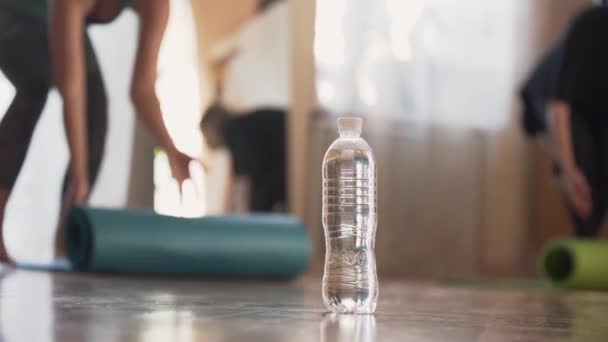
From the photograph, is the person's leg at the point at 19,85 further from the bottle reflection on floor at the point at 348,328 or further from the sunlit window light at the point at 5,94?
the bottle reflection on floor at the point at 348,328

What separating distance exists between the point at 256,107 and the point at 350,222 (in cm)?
261

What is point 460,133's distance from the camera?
5.02 m

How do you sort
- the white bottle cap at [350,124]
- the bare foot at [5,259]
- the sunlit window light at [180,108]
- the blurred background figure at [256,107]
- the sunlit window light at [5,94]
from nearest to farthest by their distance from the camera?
the white bottle cap at [350,124]
the sunlit window light at [5,94]
the bare foot at [5,259]
the sunlit window light at [180,108]
the blurred background figure at [256,107]

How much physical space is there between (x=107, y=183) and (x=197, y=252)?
51 centimetres

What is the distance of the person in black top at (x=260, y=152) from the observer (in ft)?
13.9

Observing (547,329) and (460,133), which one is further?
(460,133)

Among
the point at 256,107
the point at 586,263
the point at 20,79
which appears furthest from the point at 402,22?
the point at 20,79

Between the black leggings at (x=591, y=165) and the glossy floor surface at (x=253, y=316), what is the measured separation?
149 centimetres

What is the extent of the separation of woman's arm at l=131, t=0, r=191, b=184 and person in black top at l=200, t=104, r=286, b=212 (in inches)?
24.2

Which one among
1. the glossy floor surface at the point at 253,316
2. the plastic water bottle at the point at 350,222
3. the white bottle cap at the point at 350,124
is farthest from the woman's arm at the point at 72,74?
the white bottle cap at the point at 350,124

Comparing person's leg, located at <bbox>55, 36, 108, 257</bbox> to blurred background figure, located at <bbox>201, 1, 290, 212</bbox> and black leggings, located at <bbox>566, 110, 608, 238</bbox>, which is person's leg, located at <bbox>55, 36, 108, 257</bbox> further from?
black leggings, located at <bbox>566, 110, 608, 238</bbox>

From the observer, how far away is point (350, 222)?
70.2 inches

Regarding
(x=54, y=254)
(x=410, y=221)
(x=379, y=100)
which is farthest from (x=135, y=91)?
(x=410, y=221)

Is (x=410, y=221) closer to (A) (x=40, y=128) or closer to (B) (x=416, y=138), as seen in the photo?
(B) (x=416, y=138)
